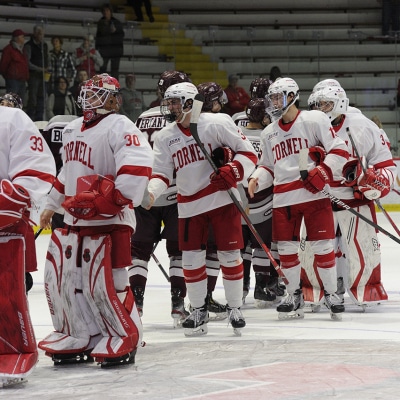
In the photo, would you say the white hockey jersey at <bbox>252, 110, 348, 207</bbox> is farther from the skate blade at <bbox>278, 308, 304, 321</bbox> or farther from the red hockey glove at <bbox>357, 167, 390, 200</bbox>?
the skate blade at <bbox>278, 308, 304, 321</bbox>

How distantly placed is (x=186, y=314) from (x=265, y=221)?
108 cm

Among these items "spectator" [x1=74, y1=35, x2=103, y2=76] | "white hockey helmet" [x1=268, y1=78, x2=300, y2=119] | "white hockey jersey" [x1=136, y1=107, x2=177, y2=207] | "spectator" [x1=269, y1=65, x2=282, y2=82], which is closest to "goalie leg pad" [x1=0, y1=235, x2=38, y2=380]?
"white hockey jersey" [x1=136, y1=107, x2=177, y2=207]

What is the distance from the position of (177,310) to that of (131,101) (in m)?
5.97

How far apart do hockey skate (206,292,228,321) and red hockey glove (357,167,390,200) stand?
1.02 m

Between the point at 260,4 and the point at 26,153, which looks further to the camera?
the point at 260,4

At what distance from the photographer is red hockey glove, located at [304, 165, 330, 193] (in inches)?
222

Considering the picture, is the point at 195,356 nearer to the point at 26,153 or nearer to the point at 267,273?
the point at 26,153

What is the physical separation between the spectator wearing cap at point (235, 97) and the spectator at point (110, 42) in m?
1.30

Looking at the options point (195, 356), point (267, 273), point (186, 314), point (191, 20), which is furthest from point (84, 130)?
point (191, 20)

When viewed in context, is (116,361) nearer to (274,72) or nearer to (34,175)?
(34,175)

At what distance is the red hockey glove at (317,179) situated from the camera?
222 inches

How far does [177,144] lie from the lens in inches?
212

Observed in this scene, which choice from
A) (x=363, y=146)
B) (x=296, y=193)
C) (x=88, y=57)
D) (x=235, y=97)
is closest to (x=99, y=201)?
(x=296, y=193)

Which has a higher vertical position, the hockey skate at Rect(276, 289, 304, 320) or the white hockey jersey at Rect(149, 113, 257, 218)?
the white hockey jersey at Rect(149, 113, 257, 218)
